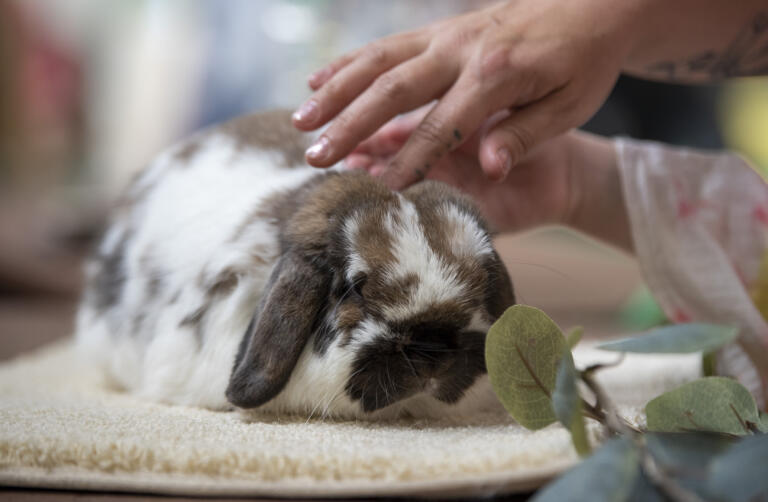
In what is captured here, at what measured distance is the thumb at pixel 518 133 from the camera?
150 centimetres

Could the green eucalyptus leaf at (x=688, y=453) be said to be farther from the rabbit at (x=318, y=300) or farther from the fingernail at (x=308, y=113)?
the fingernail at (x=308, y=113)

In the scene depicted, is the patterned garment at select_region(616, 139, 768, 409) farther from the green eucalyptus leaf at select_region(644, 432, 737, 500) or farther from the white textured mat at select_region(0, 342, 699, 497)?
the green eucalyptus leaf at select_region(644, 432, 737, 500)

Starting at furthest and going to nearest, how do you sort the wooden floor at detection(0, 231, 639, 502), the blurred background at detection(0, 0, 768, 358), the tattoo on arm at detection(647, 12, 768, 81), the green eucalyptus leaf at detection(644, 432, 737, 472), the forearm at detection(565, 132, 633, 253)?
the blurred background at detection(0, 0, 768, 358) → the wooden floor at detection(0, 231, 639, 502) → the forearm at detection(565, 132, 633, 253) → the tattoo on arm at detection(647, 12, 768, 81) → the green eucalyptus leaf at detection(644, 432, 737, 472)

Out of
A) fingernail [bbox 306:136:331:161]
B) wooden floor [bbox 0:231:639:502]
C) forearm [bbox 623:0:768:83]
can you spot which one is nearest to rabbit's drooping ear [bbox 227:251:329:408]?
fingernail [bbox 306:136:331:161]

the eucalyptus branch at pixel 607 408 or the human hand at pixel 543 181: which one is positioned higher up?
the eucalyptus branch at pixel 607 408

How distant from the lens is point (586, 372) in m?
1.03

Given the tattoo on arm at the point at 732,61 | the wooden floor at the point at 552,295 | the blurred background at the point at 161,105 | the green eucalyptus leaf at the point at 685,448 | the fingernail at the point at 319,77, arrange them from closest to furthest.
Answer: the green eucalyptus leaf at the point at 685,448, the fingernail at the point at 319,77, the tattoo on arm at the point at 732,61, the wooden floor at the point at 552,295, the blurred background at the point at 161,105

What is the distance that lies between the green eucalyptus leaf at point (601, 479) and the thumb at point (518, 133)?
786 millimetres

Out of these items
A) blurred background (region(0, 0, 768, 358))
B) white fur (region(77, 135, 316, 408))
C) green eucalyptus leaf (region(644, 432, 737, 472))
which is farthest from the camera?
blurred background (region(0, 0, 768, 358))

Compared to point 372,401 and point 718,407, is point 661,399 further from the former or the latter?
point 372,401

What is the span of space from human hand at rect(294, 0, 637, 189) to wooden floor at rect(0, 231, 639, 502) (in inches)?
11.5

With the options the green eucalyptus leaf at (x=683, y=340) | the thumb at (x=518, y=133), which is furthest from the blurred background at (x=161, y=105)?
the green eucalyptus leaf at (x=683, y=340)

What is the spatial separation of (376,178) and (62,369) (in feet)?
4.50

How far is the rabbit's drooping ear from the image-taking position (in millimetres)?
1261
